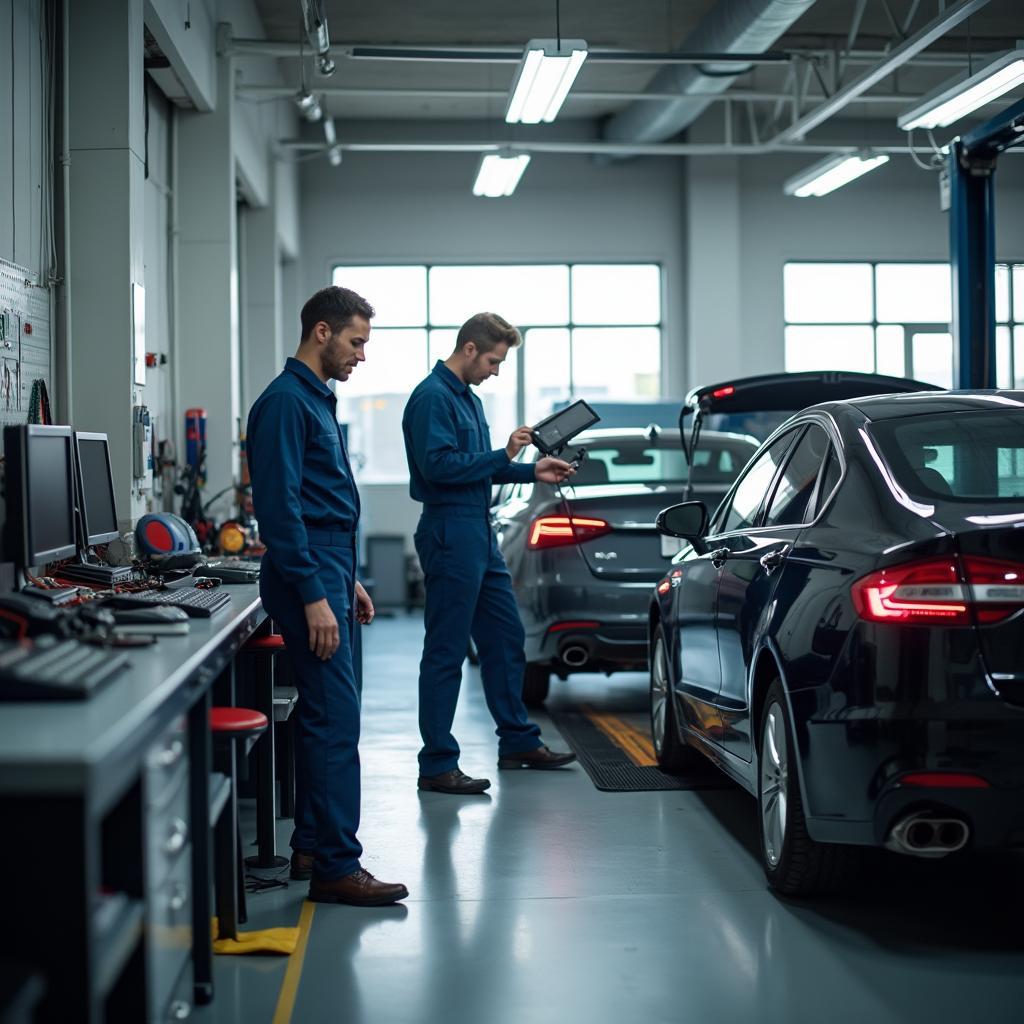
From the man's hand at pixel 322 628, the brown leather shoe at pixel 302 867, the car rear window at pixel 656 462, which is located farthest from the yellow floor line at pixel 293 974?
the car rear window at pixel 656 462

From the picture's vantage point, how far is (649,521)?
6.42 m

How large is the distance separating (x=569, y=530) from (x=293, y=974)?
3495mm

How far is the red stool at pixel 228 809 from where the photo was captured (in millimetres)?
3057

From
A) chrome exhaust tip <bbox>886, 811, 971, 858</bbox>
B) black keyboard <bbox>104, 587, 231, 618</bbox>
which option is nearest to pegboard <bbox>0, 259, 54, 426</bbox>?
black keyboard <bbox>104, 587, 231, 618</bbox>

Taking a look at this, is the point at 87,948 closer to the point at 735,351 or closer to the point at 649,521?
the point at 649,521

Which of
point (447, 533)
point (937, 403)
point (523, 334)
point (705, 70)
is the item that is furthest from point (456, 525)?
point (523, 334)

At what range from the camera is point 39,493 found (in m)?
3.50

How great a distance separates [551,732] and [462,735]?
16.8 inches

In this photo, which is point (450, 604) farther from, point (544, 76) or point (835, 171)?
point (835, 171)

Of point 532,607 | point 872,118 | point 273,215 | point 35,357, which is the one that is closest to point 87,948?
point 35,357

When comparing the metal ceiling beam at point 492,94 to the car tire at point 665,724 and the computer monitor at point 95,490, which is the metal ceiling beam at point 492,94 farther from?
the car tire at point 665,724

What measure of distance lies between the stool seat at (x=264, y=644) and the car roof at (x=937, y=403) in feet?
6.00

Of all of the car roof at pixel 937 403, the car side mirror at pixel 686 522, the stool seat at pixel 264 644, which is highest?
the car roof at pixel 937 403

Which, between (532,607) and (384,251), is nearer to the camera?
(532,607)
